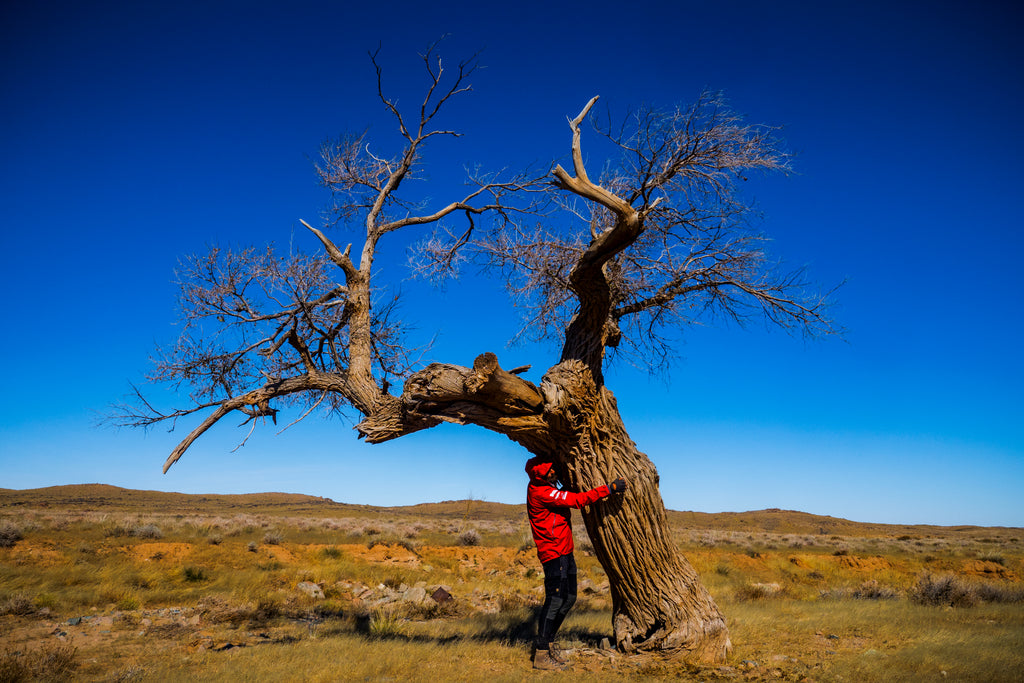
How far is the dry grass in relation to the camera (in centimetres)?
565

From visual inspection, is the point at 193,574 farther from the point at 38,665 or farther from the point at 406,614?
the point at 38,665

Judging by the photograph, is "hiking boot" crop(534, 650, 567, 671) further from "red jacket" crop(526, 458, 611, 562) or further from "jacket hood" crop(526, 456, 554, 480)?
"jacket hood" crop(526, 456, 554, 480)

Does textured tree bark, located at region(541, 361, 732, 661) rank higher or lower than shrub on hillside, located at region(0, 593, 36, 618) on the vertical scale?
higher

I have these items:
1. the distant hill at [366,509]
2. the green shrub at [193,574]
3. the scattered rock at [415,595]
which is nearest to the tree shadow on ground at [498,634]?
the scattered rock at [415,595]

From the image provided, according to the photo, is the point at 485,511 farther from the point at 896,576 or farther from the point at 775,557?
the point at 896,576

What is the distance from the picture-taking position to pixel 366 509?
62.2m

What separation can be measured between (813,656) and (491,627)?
14.5 ft

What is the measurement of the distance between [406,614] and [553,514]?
6.45 meters

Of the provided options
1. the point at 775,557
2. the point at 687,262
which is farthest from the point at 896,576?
the point at 687,262

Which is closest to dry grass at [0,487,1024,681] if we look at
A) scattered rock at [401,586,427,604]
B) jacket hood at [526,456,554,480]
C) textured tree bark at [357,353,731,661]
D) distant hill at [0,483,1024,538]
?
scattered rock at [401,586,427,604]

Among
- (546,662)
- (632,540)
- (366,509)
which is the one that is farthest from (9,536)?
(366,509)

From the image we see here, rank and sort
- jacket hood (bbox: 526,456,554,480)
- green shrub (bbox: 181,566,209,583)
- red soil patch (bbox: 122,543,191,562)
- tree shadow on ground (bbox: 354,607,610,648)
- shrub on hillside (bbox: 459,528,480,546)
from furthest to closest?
shrub on hillside (bbox: 459,528,480,546), red soil patch (bbox: 122,543,191,562), green shrub (bbox: 181,566,209,583), tree shadow on ground (bbox: 354,607,610,648), jacket hood (bbox: 526,456,554,480)

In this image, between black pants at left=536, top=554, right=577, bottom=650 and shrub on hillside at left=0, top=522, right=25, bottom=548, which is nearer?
black pants at left=536, top=554, right=577, bottom=650

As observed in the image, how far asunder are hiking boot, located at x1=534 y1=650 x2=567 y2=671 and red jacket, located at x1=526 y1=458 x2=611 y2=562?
3.08ft
